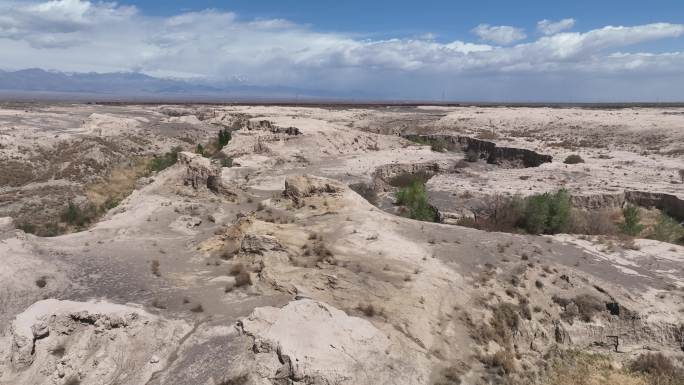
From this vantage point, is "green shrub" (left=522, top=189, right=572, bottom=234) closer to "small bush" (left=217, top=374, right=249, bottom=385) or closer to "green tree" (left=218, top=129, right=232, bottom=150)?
"small bush" (left=217, top=374, right=249, bottom=385)

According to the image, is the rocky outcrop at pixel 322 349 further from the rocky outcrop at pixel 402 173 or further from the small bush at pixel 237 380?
the rocky outcrop at pixel 402 173

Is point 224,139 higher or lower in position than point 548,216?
higher

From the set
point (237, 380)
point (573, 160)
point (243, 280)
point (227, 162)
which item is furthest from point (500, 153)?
point (237, 380)

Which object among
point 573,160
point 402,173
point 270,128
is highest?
point 270,128

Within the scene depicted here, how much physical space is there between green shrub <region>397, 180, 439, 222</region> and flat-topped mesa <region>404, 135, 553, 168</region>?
54.6ft

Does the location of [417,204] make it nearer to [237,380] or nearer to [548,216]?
[548,216]

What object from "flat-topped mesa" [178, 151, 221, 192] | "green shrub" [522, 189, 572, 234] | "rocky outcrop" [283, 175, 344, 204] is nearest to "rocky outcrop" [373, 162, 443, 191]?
"rocky outcrop" [283, 175, 344, 204]

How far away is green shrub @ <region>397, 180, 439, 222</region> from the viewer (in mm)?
22031

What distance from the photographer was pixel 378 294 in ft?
40.8

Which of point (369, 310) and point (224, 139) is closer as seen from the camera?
point (369, 310)

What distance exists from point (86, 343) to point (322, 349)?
197 inches

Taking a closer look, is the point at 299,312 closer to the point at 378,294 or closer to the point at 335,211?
the point at 378,294

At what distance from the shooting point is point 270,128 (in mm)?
48500

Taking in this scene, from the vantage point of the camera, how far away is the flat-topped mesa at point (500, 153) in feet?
125
